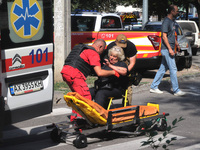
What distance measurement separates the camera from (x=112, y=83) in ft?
20.5

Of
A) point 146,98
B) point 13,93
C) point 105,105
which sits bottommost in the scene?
point 146,98

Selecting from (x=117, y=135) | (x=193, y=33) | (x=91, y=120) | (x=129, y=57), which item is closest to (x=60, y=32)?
(x=129, y=57)

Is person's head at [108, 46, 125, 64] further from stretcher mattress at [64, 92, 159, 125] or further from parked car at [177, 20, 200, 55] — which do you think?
parked car at [177, 20, 200, 55]

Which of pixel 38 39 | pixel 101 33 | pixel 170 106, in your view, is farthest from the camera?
pixel 101 33

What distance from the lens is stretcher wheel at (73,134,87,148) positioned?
5.55m

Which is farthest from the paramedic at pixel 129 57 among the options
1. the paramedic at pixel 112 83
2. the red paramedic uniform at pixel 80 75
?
the red paramedic uniform at pixel 80 75

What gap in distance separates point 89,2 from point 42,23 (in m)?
11.8

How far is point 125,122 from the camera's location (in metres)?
5.90

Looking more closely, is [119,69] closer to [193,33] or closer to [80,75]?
[80,75]

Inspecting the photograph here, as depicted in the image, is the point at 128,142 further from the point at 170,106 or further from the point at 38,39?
the point at 170,106

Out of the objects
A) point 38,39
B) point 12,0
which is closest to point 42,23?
point 38,39

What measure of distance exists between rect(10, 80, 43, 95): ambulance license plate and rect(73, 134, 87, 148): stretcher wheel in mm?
823

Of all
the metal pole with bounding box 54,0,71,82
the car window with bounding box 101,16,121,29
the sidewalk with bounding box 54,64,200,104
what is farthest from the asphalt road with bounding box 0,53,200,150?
the car window with bounding box 101,16,121,29

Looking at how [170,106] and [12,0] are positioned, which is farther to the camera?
[170,106]
